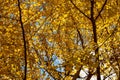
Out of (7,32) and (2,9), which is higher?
(2,9)

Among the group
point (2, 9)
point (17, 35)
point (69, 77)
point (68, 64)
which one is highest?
point (2, 9)

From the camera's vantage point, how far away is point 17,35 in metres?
7.98

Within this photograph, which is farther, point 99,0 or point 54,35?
point 54,35

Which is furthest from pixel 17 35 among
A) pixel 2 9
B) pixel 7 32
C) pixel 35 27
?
pixel 35 27

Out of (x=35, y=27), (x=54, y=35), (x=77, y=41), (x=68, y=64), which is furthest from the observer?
(x=77, y=41)

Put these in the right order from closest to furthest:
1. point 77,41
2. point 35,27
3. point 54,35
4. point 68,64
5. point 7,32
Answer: point 68,64, point 7,32, point 35,27, point 54,35, point 77,41

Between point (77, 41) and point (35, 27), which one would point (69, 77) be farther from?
point (77, 41)

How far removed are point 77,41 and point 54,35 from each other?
1.22 m

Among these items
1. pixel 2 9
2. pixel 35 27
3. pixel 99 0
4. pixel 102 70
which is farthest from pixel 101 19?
pixel 2 9

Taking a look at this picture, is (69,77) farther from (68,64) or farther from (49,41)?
(49,41)

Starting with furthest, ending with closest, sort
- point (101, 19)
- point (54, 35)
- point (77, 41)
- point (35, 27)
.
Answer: point (77, 41) → point (54, 35) → point (35, 27) → point (101, 19)

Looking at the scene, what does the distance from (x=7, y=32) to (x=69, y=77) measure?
2.07 meters

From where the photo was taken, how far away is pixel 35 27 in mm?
9609

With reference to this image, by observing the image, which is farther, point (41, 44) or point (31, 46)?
point (41, 44)
